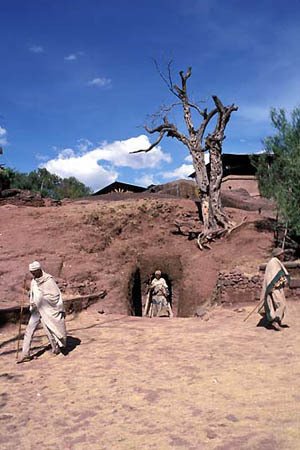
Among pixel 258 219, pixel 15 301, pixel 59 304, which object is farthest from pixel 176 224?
pixel 59 304

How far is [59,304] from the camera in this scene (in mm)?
7262

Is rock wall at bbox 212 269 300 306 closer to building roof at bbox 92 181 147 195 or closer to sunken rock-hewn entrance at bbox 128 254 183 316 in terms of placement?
sunken rock-hewn entrance at bbox 128 254 183 316

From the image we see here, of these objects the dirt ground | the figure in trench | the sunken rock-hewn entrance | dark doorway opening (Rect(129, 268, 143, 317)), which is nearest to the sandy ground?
the dirt ground

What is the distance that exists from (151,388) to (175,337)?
10.4 feet

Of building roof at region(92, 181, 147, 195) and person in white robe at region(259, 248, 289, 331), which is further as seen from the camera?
building roof at region(92, 181, 147, 195)

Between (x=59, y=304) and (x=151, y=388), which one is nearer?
(x=151, y=388)

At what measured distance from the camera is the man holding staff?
7.06 metres

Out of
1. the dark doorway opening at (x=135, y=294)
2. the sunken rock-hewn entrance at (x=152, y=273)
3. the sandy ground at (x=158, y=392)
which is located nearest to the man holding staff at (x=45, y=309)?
the sandy ground at (x=158, y=392)

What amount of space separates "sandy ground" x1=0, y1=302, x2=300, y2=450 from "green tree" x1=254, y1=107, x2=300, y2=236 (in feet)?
18.3

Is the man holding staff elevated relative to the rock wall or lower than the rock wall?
elevated

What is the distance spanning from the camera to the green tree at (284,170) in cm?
1362

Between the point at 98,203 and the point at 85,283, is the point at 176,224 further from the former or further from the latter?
the point at 85,283

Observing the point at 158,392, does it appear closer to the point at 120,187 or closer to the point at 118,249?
the point at 118,249

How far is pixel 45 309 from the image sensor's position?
7.13 m
